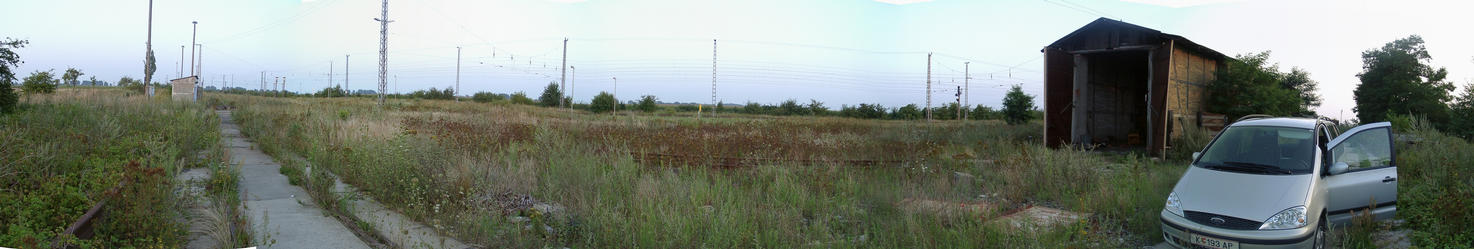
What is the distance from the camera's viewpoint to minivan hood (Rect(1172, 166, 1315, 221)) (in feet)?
15.5

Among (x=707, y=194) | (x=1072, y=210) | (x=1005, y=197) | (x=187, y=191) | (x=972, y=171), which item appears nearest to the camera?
(x=187, y=191)

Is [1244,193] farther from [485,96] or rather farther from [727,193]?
[485,96]

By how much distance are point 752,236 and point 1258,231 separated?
12.4 ft

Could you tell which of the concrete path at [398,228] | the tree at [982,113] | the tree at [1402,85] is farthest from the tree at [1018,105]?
the concrete path at [398,228]

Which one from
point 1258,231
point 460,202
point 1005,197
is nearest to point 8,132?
point 460,202

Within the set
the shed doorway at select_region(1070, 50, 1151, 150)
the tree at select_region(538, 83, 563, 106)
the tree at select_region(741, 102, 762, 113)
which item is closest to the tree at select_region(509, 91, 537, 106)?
the tree at select_region(538, 83, 563, 106)

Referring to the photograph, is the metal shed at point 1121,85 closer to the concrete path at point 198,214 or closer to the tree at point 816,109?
the concrete path at point 198,214

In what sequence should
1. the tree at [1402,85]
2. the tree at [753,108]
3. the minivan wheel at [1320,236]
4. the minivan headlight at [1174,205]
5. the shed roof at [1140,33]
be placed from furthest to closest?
the tree at [753,108], the tree at [1402,85], the shed roof at [1140,33], the minivan headlight at [1174,205], the minivan wheel at [1320,236]

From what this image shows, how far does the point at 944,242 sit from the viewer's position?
457 cm

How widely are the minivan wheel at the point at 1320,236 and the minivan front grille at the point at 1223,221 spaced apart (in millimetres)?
582

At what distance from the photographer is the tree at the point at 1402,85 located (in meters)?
32.3

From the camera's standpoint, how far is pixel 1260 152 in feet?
19.2

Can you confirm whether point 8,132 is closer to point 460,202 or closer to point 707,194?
point 460,202

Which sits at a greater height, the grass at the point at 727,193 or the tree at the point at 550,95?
the tree at the point at 550,95
